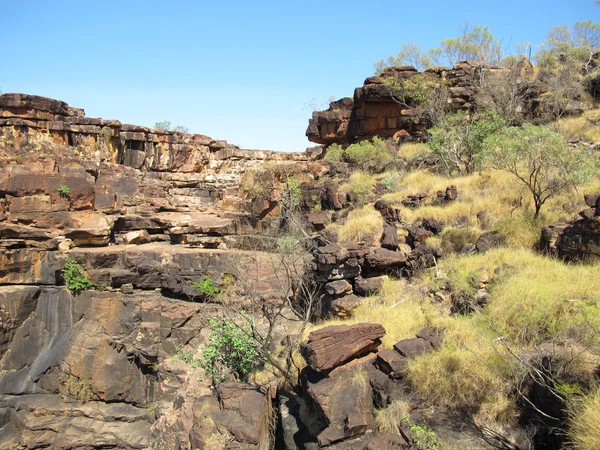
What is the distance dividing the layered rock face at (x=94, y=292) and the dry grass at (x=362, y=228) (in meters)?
2.50

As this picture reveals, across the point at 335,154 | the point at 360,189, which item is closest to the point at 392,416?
the point at 360,189

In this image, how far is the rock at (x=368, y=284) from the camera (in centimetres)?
1033

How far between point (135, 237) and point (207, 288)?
438 centimetres

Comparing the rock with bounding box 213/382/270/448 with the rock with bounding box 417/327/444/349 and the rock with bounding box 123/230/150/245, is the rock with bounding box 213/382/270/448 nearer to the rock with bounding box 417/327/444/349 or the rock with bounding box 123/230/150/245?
the rock with bounding box 417/327/444/349

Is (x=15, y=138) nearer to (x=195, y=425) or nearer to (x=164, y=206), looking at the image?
(x=164, y=206)

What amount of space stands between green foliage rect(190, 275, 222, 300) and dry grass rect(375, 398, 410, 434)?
8131 millimetres

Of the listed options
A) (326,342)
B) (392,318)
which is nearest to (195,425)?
(326,342)

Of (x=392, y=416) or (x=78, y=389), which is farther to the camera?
(x=78, y=389)

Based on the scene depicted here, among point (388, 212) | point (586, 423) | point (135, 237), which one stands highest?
point (388, 212)

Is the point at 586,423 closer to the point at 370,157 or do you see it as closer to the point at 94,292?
the point at 94,292

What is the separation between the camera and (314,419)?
265 inches

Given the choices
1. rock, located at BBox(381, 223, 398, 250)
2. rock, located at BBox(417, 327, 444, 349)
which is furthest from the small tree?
rock, located at BBox(417, 327, 444, 349)

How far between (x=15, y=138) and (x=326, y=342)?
17.9m

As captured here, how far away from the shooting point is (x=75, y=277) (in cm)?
1334
